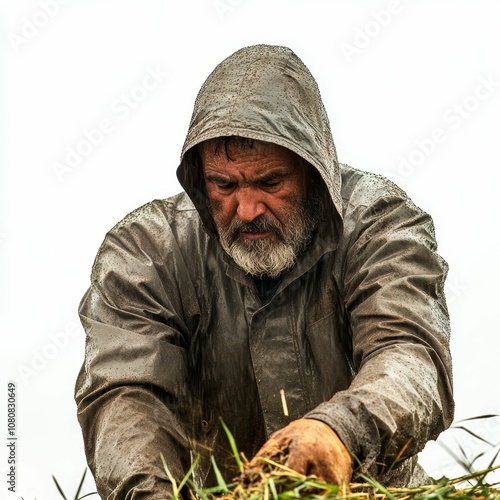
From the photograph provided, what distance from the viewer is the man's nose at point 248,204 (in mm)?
6391

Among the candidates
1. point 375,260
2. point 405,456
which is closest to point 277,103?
point 375,260

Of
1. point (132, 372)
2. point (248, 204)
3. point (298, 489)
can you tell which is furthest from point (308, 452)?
point (248, 204)

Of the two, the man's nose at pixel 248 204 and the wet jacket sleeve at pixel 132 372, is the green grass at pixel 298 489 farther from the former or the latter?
the man's nose at pixel 248 204

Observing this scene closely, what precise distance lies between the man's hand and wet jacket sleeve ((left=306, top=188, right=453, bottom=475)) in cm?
12

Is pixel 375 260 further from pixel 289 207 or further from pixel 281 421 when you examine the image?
pixel 281 421

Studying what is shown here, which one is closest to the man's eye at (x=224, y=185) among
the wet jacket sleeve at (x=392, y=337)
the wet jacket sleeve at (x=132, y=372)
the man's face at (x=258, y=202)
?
the man's face at (x=258, y=202)

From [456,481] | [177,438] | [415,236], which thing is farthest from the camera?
[415,236]

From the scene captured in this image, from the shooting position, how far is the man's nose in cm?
639

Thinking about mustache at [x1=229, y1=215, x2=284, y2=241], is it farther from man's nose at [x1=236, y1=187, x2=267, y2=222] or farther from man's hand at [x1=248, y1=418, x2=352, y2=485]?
man's hand at [x1=248, y1=418, x2=352, y2=485]

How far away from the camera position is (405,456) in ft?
18.0

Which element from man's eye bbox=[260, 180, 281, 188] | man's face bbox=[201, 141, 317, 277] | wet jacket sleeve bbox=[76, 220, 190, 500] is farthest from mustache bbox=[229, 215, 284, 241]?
wet jacket sleeve bbox=[76, 220, 190, 500]

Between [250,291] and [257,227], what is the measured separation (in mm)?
382

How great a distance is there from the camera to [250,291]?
22.1ft

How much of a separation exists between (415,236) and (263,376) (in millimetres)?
972
